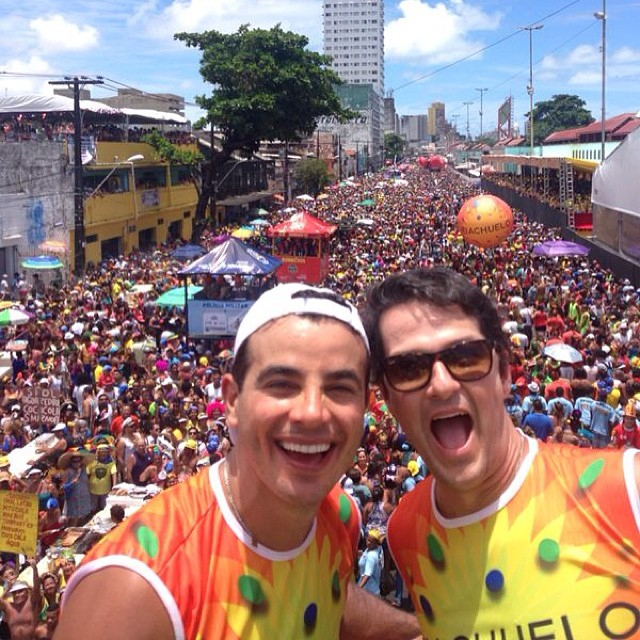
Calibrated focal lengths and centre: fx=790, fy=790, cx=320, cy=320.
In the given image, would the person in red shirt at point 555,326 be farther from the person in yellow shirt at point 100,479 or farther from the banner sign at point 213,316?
the person in yellow shirt at point 100,479

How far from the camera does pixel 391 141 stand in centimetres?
15538

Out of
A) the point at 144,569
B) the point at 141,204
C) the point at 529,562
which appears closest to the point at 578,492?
the point at 529,562

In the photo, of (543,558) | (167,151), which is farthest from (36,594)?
(167,151)

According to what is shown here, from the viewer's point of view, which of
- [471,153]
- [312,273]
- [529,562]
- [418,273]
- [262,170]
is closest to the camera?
[529,562]

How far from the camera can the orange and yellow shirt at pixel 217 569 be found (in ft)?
7.07

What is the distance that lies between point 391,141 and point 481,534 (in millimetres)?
157676

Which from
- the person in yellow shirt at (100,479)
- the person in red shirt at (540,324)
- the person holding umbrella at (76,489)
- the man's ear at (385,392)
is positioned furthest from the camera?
the person in red shirt at (540,324)

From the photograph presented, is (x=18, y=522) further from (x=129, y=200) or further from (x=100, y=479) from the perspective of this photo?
(x=129, y=200)

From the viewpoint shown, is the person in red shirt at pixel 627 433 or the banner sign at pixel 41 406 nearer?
the person in red shirt at pixel 627 433

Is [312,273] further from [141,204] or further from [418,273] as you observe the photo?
[418,273]

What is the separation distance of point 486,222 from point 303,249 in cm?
478

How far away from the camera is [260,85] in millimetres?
34312

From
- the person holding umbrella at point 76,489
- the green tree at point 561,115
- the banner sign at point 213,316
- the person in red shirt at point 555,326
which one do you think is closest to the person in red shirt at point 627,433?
the person in red shirt at point 555,326

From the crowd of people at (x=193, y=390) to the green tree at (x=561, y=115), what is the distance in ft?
354
